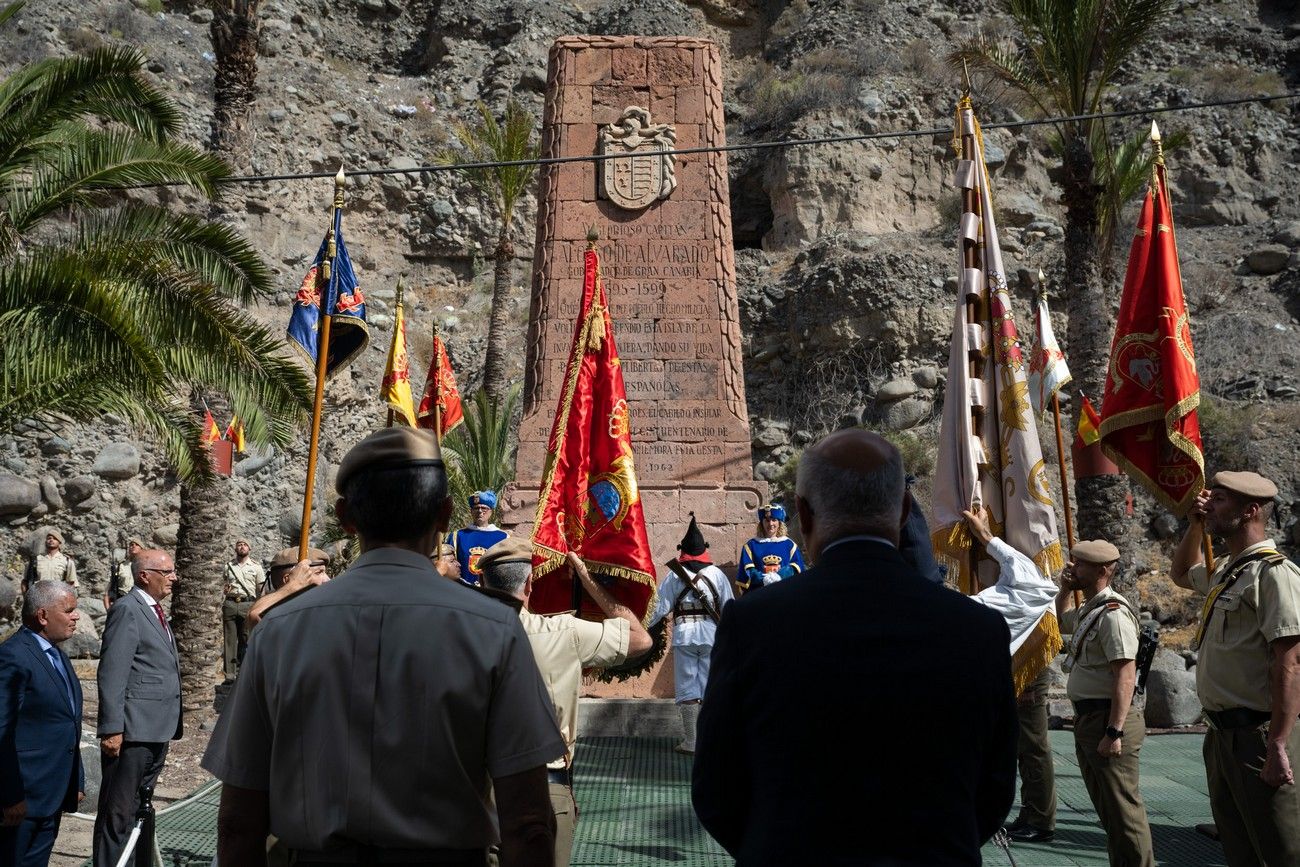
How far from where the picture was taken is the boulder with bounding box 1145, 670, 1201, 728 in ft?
39.1

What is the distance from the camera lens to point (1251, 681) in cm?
478

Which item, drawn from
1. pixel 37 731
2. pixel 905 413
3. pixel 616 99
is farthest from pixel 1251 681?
pixel 905 413

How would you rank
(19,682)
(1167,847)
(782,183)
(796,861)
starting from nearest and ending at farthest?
(796,861), (19,682), (1167,847), (782,183)

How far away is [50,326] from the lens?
911 cm

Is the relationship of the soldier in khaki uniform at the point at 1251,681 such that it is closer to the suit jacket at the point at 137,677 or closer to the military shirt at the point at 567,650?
the military shirt at the point at 567,650

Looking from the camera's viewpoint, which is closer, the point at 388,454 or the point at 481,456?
the point at 388,454

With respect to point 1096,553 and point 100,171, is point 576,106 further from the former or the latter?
point 1096,553

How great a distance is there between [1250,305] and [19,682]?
27.6 meters

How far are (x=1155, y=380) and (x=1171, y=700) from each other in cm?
622

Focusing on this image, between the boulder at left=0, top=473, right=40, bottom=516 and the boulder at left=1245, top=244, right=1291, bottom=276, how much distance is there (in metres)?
25.9

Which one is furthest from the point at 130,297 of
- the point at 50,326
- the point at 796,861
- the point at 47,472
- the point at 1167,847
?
the point at 47,472

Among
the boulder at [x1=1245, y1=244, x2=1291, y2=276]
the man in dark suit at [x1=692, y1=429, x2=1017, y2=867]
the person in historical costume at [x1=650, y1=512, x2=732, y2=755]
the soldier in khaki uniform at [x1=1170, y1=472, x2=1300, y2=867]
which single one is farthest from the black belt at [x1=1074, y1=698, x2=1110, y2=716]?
the boulder at [x1=1245, y1=244, x2=1291, y2=276]

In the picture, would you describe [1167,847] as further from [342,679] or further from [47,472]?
[47,472]

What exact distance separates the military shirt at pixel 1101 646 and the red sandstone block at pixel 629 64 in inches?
324
